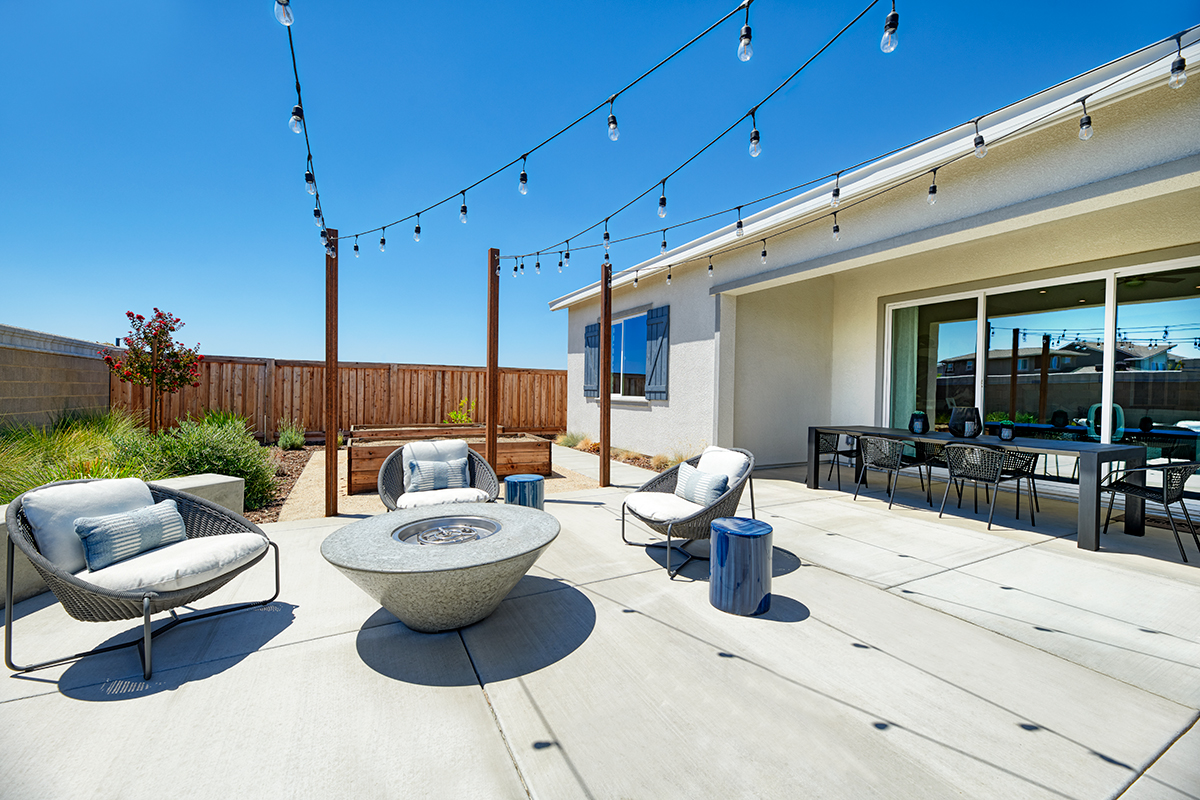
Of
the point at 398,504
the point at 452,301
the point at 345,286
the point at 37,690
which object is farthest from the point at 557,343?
the point at 37,690

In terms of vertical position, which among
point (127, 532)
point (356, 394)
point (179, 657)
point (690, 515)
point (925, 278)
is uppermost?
point (925, 278)

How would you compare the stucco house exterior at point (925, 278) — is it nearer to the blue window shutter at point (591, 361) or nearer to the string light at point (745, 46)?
the blue window shutter at point (591, 361)

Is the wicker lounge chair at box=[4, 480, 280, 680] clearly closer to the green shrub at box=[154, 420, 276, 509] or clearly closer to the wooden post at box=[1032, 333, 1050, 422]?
the green shrub at box=[154, 420, 276, 509]

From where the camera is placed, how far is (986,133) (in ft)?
13.0

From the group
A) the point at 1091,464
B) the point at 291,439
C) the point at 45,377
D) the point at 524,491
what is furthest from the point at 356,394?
the point at 1091,464

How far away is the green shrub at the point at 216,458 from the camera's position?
15.5 feet

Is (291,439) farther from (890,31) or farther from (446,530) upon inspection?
(890,31)

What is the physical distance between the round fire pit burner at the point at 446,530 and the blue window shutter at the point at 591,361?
22.9ft

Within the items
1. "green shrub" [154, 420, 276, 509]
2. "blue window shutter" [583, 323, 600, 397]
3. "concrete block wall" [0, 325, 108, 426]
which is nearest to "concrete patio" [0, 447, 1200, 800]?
"green shrub" [154, 420, 276, 509]

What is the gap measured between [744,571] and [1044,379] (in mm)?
5641

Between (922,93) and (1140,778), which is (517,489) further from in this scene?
(922,93)

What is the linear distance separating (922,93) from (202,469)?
7905mm

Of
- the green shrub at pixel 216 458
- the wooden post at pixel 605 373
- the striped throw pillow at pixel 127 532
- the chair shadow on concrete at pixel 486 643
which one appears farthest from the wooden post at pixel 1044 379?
the green shrub at pixel 216 458

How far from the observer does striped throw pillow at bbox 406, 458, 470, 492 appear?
13.8 feet
